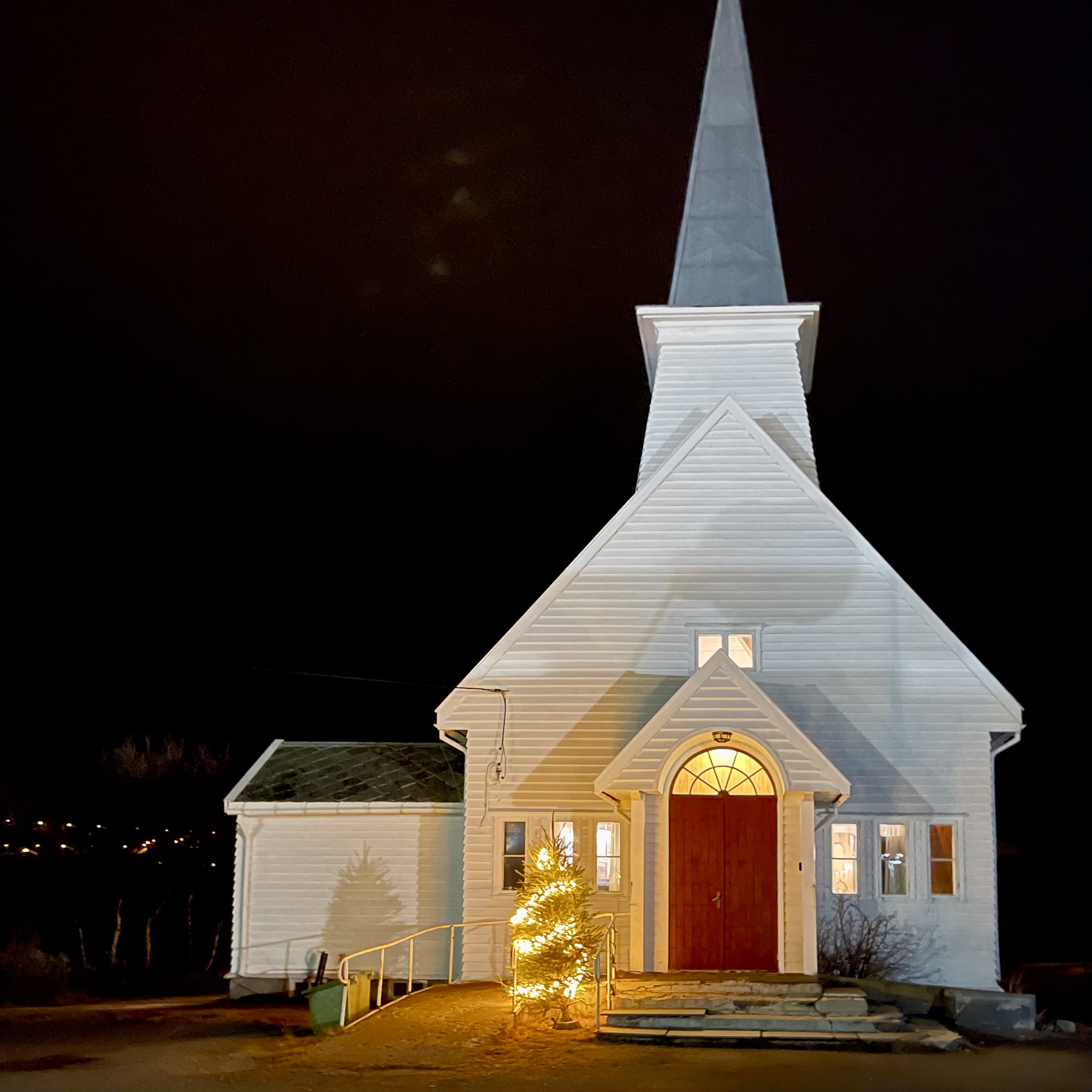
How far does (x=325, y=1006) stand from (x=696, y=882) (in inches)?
218

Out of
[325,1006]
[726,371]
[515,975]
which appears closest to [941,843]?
[515,975]

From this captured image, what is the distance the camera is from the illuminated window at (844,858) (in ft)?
66.4

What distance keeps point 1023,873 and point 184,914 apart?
1393 inches

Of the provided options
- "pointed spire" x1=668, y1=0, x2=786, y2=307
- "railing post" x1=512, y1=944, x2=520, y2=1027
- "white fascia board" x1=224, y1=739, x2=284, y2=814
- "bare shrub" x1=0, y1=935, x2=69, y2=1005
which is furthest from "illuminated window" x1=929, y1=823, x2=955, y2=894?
"bare shrub" x1=0, y1=935, x2=69, y2=1005

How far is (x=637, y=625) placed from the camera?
2133 cm

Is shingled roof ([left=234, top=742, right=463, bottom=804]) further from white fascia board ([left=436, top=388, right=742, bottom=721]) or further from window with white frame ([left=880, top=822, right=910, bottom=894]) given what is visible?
window with white frame ([left=880, top=822, right=910, bottom=894])

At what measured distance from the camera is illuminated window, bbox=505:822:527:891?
21047mm

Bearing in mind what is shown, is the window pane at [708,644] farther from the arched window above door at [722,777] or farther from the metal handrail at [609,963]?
the metal handrail at [609,963]

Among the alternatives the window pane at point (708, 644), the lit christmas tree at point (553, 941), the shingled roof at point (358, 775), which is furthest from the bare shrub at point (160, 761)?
the lit christmas tree at point (553, 941)

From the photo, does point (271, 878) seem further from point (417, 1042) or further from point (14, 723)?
point (14, 723)

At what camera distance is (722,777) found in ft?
62.0

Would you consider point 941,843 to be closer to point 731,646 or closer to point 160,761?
point 731,646

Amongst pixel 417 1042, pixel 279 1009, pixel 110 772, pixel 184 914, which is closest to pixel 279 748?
pixel 279 1009

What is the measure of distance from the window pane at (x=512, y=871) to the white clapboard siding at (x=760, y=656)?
25 centimetres
